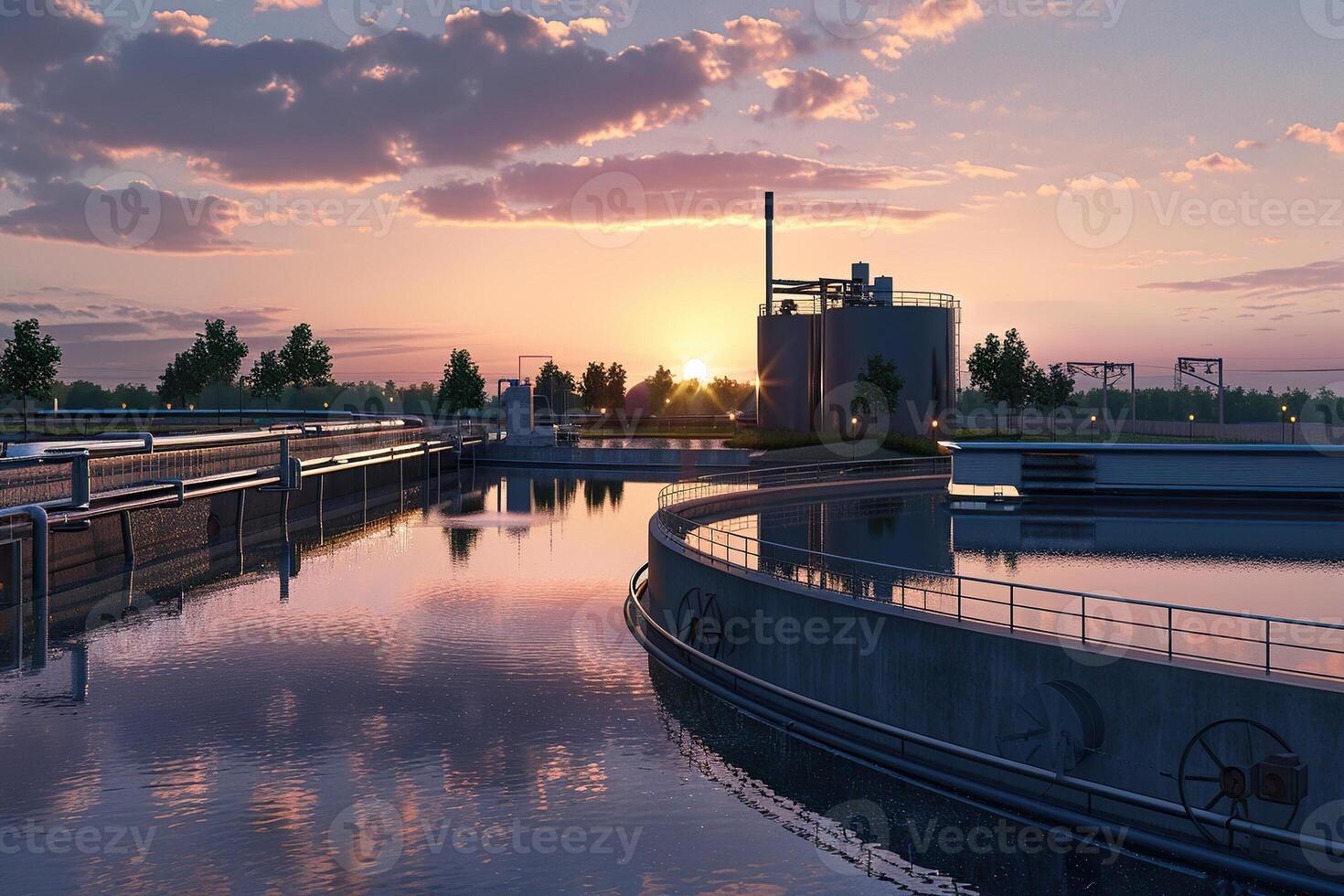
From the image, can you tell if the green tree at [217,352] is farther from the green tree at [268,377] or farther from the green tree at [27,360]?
the green tree at [27,360]

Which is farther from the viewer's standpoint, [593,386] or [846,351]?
[593,386]

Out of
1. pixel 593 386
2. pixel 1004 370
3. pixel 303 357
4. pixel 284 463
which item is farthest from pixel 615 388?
pixel 284 463

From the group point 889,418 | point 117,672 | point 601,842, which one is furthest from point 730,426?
point 601,842

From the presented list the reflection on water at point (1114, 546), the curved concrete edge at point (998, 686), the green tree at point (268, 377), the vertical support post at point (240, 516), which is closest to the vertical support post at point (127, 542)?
the vertical support post at point (240, 516)

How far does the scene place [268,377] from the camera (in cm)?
13688

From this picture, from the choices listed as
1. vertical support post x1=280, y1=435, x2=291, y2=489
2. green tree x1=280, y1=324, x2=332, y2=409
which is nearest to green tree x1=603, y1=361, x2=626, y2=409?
green tree x1=280, y1=324, x2=332, y2=409

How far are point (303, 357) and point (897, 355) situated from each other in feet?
272

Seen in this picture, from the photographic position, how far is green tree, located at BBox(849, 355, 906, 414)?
261 ft

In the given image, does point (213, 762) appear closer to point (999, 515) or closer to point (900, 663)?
point (900, 663)

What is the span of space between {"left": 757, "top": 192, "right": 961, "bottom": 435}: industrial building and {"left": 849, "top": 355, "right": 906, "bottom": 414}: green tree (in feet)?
1.92

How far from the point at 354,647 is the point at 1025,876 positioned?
16.8 meters

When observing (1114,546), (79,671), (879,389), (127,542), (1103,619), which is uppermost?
(879,389)

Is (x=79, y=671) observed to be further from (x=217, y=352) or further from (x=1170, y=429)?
(x=217, y=352)

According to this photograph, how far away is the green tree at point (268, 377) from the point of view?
447ft
